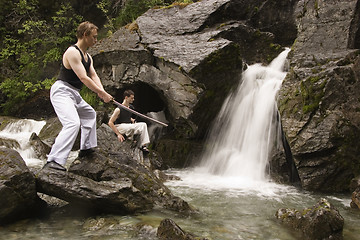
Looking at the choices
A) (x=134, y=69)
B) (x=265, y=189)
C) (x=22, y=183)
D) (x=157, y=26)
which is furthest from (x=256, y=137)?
(x=22, y=183)

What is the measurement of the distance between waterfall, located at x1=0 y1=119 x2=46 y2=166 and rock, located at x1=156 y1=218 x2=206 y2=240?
7919 millimetres

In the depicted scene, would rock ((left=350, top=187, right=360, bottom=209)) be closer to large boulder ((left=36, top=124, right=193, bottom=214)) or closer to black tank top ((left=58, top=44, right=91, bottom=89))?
large boulder ((left=36, top=124, right=193, bottom=214))

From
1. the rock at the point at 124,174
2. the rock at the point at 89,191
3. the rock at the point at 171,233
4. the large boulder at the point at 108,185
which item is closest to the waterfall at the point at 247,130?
the rock at the point at 124,174

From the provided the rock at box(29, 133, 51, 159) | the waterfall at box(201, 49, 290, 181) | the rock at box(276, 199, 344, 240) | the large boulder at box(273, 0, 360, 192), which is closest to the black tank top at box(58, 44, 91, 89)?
the rock at box(276, 199, 344, 240)

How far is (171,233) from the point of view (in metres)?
4.29

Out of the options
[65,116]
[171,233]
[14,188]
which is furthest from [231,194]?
[14,188]

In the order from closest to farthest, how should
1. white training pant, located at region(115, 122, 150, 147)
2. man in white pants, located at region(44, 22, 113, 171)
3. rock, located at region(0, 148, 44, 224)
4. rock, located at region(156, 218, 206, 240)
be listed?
1. rock, located at region(156, 218, 206, 240)
2. rock, located at region(0, 148, 44, 224)
3. man in white pants, located at region(44, 22, 113, 171)
4. white training pant, located at region(115, 122, 150, 147)

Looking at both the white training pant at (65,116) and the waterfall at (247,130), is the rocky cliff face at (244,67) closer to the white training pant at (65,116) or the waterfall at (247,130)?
the waterfall at (247,130)

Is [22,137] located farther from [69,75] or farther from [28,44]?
[69,75]

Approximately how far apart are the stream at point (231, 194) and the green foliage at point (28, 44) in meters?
4.32

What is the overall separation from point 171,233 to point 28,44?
17.9 meters

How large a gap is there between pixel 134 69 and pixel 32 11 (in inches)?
429

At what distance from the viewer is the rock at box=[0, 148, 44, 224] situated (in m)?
4.61

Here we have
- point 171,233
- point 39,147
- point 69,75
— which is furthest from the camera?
point 39,147
